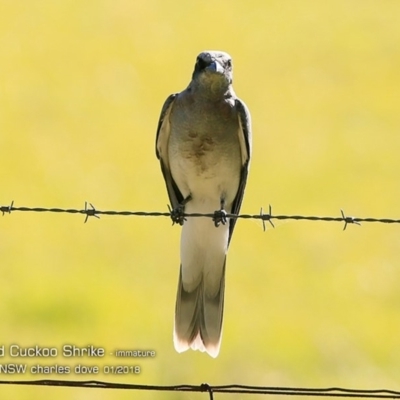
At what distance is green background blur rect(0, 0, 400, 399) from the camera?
49.5 ft

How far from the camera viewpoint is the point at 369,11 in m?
31.5

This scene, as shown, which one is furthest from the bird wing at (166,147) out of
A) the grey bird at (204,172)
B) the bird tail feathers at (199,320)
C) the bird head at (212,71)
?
the bird tail feathers at (199,320)

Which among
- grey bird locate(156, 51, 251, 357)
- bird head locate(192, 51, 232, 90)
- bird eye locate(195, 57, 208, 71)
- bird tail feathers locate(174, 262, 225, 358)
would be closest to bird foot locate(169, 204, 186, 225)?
grey bird locate(156, 51, 251, 357)

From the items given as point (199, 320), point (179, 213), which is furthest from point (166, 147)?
point (199, 320)

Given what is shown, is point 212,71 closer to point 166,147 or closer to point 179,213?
point 166,147

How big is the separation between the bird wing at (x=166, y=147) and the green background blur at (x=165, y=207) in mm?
2448

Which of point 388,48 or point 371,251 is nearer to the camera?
point 371,251

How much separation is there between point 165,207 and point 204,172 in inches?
325

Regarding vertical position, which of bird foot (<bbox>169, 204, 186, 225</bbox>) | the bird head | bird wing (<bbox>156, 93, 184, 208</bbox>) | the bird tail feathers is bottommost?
the bird tail feathers

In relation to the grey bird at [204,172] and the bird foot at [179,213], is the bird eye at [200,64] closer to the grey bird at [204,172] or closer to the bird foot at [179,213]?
the grey bird at [204,172]

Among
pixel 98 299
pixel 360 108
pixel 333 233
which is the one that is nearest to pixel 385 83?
pixel 360 108

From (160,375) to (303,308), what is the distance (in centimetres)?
297

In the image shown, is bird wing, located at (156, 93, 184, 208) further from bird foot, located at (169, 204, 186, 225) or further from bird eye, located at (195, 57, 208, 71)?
A: bird eye, located at (195, 57, 208, 71)

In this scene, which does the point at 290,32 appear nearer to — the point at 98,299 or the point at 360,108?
the point at 360,108
